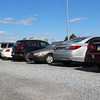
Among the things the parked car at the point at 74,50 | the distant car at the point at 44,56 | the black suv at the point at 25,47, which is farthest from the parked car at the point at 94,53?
the black suv at the point at 25,47

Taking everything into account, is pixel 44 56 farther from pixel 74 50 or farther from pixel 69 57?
pixel 74 50

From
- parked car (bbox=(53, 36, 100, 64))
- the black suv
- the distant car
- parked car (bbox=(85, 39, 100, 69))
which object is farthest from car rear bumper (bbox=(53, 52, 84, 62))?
the black suv

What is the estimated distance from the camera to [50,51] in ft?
38.6

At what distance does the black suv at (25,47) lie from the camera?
556 inches

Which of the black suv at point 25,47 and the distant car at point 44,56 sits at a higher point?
the black suv at point 25,47

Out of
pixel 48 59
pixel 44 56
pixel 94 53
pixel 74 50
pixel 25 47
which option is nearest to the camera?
pixel 94 53

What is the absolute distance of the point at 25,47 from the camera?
14266mm

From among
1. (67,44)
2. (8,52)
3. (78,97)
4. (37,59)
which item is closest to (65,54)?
(67,44)

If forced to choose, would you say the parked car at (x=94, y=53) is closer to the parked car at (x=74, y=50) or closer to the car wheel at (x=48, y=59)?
the parked car at (x=74, y=50)

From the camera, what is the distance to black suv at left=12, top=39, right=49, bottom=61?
1412 centimetres

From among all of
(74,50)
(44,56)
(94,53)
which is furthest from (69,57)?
(44,56)

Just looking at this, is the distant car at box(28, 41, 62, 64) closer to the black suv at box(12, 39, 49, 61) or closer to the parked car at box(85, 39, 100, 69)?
the black suv at box(12, 39, 49, 61)

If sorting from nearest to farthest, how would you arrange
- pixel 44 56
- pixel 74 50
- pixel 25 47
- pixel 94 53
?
1. pixel 94 53
2. pixel 74 50
3. pixel 44 56
4. pixel 25 47

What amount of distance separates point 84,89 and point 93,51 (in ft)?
9.66
